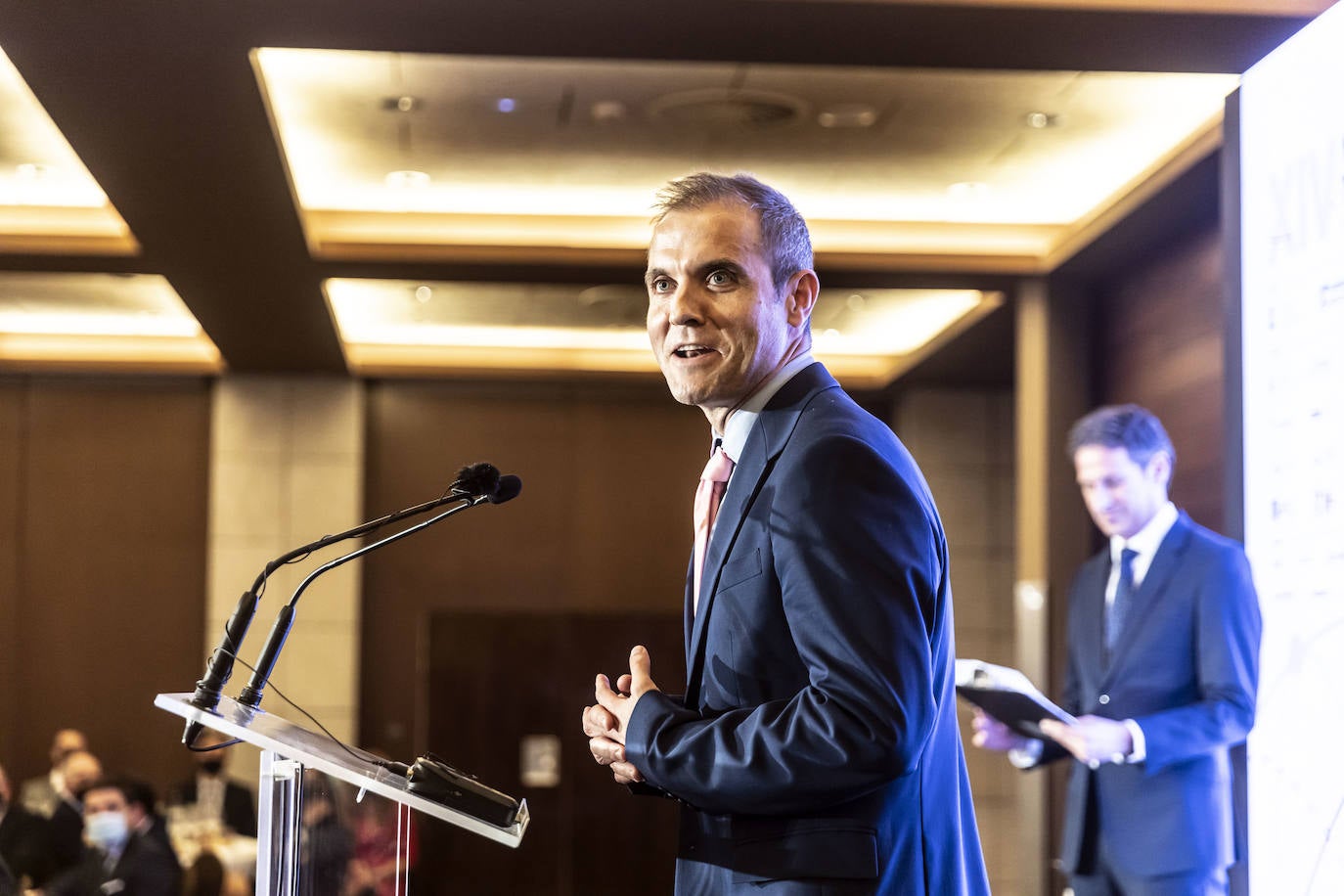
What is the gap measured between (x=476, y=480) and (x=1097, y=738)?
2.14 meters

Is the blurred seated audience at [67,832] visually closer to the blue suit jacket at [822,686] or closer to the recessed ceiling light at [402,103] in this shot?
the recessed ceiling light at [402,103]

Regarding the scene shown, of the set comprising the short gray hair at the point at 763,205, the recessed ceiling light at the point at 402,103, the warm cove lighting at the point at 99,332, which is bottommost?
the short gray hair at the point at 763,205

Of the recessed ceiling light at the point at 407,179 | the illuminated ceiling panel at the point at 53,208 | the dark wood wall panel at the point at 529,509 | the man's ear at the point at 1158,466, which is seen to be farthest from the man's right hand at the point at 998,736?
the dark wood wall panel at the point at 529,509

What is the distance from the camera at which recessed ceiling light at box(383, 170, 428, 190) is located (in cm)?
592

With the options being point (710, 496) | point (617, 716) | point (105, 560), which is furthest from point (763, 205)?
point (105, 560)

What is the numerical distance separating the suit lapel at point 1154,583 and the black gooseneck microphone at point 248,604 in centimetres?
227

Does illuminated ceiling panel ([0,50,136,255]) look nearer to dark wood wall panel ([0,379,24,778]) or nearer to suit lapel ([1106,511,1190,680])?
dark wood wall panel ([0,379,24,778])

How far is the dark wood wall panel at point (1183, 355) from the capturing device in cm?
526

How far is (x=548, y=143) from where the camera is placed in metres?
5.53

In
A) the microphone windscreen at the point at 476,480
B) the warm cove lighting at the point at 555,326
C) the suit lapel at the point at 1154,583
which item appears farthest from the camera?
the warm cove lighting at the point at 555,326

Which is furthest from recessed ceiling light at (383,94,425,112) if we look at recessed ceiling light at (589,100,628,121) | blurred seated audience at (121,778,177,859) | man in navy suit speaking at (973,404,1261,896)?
blurred seated audience at (121,778,177,859)

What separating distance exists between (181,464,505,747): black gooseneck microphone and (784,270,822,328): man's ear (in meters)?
0.43

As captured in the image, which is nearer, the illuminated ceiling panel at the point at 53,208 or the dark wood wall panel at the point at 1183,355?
the dark wood wall panel at the point at 1183,355

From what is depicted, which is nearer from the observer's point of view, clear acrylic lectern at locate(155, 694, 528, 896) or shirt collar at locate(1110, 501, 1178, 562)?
clear acrylic lectern at locate(155, 694, 528, 896)
